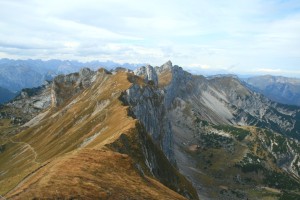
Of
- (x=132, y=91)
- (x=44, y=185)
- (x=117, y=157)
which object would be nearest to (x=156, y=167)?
(x=117, y=157)

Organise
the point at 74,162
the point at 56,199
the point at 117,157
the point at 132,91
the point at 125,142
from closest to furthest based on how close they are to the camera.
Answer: the point at 56,199, the point at 74,162, the point at 117,157, the point at 125,142, the point at 132,91

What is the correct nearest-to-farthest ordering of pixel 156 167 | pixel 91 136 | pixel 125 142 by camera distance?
1. pixel 125 142
2. pixel 156 167
3. pixel 91 136

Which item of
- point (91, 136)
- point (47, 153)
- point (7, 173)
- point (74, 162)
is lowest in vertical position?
point (7, 173)

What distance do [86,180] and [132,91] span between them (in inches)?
5518

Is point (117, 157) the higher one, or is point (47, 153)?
point (117, 157)

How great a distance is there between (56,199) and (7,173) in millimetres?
129442

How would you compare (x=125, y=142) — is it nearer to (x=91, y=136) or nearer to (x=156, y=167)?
(x=156, y=167)

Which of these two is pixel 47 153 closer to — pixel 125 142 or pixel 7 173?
pixel 7 173

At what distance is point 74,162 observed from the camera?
7231cm

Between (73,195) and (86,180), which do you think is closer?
(73,195)

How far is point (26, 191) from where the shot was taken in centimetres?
4850

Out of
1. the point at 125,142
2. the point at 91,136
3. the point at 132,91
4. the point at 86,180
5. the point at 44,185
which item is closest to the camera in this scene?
the point at 44,185

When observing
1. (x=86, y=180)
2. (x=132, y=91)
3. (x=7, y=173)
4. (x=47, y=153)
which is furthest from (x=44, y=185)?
(x=132, y=91)

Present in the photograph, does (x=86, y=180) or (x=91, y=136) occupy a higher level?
(x=86, y=180)
